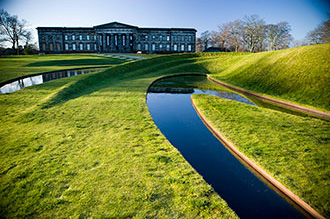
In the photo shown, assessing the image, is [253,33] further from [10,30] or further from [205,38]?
[10,30]

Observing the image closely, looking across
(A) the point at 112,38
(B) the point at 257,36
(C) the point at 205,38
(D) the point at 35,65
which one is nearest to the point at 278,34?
(B) the point at 257,36

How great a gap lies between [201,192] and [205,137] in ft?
10.3

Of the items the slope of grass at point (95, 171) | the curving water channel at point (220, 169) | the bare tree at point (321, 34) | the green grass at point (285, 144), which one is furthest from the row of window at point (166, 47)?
the slope of grass at point (95, 171)

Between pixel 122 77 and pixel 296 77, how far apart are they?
15.6 m

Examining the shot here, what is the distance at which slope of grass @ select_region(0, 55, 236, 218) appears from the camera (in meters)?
3.17

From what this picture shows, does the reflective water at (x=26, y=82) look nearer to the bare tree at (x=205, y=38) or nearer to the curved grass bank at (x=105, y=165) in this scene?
the curved grass bank at (x=105, y=165)

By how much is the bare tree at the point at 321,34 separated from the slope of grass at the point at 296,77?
4419cm

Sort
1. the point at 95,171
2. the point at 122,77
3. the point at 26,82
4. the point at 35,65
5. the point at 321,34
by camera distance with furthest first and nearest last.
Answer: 1. the point at 321,34
2. the point at 35,65
3. the point at 122,77
4. the point at 26,82
5. the point at 95,171

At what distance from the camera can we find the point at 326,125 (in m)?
6.95

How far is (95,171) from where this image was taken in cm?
414

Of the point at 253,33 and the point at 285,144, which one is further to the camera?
the point at 253,33

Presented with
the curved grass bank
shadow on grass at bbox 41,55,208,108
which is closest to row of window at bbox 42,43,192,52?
shadow on grass at bbox 41,55,208,108

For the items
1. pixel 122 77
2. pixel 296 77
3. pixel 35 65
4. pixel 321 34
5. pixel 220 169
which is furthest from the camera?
pixel 321 34

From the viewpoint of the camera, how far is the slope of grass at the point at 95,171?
125 inches
